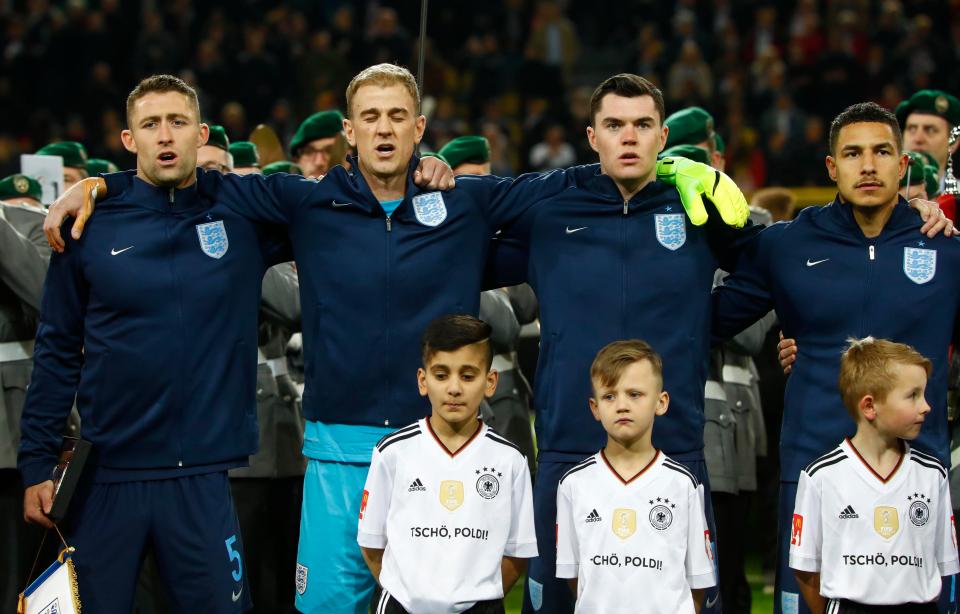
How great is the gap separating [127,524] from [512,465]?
1346mm

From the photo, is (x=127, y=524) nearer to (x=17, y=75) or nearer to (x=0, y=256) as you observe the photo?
(x=0, y=256)

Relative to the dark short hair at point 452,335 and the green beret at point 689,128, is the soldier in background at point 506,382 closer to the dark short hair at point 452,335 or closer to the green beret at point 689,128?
the green beret at point 689,128

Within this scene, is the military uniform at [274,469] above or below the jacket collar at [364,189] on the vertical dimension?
below

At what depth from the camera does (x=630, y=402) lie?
4.57 metres

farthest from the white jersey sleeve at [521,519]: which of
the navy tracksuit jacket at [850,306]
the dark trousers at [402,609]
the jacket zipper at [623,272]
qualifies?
the navy tracksuit jacket at [850,306]

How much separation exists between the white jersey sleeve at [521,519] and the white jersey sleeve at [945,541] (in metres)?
1.33

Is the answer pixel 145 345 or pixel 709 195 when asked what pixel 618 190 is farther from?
pixel 145 345

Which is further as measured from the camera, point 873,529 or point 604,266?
point 604,266

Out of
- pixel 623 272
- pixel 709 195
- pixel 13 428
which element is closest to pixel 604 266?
pixel 623 272

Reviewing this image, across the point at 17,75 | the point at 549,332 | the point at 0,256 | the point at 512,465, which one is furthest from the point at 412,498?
the point at 17,75

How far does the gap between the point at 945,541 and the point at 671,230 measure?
4.51 ft

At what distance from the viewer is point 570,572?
4.64m

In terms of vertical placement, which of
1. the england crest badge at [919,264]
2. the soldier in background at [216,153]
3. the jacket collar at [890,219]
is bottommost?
the england crest badge at [919,264]

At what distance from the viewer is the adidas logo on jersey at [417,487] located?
4.61 metres
